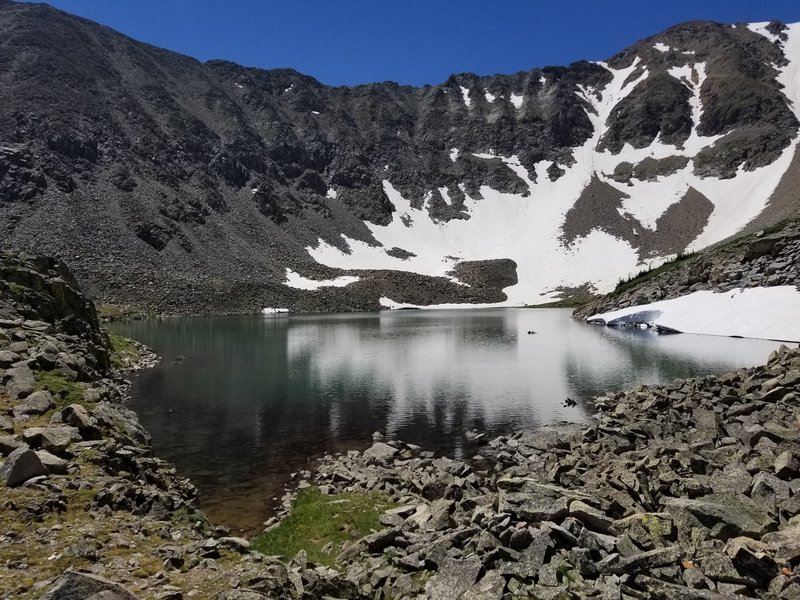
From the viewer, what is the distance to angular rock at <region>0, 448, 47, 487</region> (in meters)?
11.1

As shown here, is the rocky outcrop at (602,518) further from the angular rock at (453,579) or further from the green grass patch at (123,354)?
the green grass patch at (123,354)

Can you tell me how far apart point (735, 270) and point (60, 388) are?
76.7 m

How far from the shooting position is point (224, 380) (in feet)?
131

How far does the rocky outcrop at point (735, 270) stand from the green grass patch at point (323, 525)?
207ft

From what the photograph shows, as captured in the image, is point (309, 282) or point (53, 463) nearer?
point (53, 463)

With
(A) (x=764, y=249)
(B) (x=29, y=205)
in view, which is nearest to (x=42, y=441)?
(A) (x=764, y=249)

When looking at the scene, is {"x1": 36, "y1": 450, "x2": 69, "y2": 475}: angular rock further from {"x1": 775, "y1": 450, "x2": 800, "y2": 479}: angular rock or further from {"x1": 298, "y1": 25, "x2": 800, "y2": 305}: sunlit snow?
{"x1": 298, "y1": 25, "x2": 800, "y2": 305}: sunlit snow

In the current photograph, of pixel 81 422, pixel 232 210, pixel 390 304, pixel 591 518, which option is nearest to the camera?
pixel 591 518

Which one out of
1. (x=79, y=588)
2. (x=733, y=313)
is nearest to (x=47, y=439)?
(x=79, y=588)

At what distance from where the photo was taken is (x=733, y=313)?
62250 mm

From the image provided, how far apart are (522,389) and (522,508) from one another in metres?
24.6

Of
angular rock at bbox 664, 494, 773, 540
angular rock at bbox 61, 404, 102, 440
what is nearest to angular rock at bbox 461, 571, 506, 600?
angular rock at bbox 664, 494, 773, 540

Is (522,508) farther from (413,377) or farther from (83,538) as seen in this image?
(413,377)

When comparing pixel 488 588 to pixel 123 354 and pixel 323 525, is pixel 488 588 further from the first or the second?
pixel 123 354
